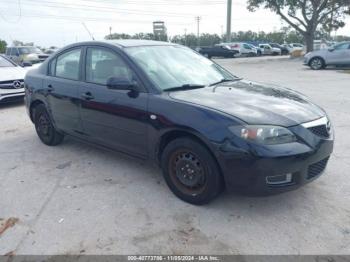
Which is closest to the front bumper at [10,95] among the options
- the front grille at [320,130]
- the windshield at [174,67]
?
the windshield at [174,67]

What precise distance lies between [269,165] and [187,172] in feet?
2.76

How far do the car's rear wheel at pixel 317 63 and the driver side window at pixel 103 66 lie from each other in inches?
676

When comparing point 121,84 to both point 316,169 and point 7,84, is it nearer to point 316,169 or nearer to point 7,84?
point 316,169

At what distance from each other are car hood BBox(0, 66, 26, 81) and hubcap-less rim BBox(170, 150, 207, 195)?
6.80m

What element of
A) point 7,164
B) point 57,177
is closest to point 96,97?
point 57,177

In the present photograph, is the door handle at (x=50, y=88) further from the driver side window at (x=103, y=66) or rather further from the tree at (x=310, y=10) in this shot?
the tree at (x=310, y=10)

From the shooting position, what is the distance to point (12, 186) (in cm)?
413

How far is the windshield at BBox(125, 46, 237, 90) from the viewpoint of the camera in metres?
3.85

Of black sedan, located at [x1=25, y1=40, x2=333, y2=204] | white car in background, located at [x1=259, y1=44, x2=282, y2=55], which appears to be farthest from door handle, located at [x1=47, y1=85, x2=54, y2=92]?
white car in background, located at [x1=259, y1=44, x2=282, y2=55]

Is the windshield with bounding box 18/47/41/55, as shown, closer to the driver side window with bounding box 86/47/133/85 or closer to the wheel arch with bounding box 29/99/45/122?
the wheel arch with bounding box 29/99/45/122

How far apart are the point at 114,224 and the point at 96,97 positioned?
168cm

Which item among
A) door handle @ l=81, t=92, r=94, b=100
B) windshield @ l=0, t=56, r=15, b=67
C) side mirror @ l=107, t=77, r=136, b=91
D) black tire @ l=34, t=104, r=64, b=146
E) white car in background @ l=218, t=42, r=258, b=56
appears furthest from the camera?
white car in background @ l=218, t=42, r=258, b=56

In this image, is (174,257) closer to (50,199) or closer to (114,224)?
(114,224)

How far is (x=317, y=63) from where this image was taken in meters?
19.1
